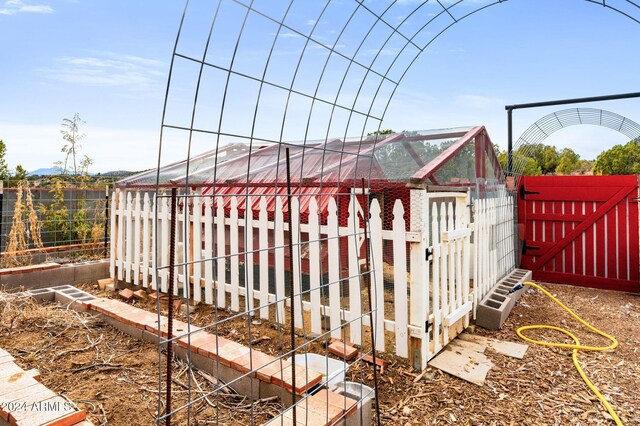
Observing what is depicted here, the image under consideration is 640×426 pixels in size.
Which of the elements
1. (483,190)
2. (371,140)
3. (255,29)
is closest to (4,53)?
(371,140)

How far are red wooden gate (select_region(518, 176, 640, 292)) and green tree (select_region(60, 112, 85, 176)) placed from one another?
8.36 metres

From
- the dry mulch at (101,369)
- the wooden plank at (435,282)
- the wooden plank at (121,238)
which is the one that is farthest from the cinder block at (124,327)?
the wooden plank at (435,282)

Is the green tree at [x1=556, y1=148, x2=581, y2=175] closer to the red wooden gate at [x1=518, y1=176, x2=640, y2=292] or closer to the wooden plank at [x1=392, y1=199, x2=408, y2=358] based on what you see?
the red wooden gate at [x1=518, y1=176, x2=640, y2=292]

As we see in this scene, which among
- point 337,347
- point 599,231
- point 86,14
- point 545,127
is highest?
point 86,14

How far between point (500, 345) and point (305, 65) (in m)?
2.83

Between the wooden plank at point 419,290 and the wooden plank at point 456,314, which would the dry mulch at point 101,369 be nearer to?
the wooden plank at point 419,290

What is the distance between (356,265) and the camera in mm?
2729

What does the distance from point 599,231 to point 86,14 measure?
7.51 m

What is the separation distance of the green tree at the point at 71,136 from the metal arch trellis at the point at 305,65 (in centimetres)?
689

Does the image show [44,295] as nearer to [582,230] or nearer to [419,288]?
[419,288]

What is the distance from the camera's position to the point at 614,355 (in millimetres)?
3006

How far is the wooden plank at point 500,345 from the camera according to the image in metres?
2.97

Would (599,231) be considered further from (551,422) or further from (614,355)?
(551,422)

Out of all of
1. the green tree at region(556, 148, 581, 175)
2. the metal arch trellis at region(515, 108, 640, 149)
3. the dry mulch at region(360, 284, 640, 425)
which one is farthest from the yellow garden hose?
the green tree at region(556, 148, 581, 175)
